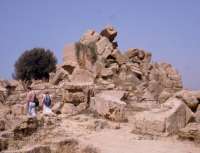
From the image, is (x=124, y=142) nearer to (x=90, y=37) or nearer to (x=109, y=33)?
(x=90, y=37)

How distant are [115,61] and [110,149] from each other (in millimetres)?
13135

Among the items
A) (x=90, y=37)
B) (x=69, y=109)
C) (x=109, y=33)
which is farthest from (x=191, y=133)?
(x=109, y=33)

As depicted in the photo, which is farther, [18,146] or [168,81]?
[168,81]

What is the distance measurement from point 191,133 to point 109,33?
14.3m

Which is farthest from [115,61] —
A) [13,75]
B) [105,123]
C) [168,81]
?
[13,75]

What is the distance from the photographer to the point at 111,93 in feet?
47.5

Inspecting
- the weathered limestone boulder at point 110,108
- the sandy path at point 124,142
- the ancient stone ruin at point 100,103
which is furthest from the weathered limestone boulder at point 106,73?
the sandy path at point 124,142

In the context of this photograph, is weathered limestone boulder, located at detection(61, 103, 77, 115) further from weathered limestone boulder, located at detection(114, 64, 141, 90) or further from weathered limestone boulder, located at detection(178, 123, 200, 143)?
weathered limestone boulder, located at detection(178, 123, 200, 143)

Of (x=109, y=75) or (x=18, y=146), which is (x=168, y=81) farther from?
(x=18, y=146)

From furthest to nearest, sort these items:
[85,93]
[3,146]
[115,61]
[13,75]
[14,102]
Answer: [13,75] < [115,61] < [14,102] < [85,93] < [3,146]

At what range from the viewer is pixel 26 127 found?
9641 millimetres

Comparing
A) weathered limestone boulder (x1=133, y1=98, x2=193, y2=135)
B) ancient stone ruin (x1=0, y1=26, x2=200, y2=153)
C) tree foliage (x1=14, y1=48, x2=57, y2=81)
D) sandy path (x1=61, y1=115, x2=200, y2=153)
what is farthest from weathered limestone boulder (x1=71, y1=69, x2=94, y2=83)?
tree foliage (x1=14, y1=48, x2=57, y2=81)

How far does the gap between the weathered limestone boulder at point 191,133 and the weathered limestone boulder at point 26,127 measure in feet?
12.1

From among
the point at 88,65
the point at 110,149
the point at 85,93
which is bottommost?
the point at 110,149
